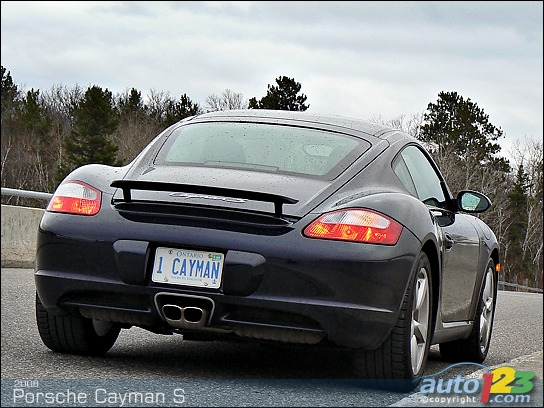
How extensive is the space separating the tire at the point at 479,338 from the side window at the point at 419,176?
832 millimetres

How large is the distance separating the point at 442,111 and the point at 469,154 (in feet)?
17.6

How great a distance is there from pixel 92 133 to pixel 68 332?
54.9 meters

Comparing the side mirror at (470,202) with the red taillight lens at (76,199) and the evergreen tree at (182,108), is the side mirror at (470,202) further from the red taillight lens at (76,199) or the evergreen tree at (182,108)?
the evergreen tree at (182,108)

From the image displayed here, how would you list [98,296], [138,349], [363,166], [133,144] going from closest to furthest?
[98,296] < [363,166] < [138,349] < [133,144]

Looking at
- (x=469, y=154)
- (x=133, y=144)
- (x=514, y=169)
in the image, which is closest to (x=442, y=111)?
(x=469, y=154)

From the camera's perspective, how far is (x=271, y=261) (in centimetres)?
421

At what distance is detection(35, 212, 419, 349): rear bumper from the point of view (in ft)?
13.8

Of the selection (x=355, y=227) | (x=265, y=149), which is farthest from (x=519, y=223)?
(x=355, y=227)

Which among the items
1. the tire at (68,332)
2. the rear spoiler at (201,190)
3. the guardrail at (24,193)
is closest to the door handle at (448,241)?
the rear spoiler at (201,190)

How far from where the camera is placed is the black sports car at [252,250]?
13.9 ft

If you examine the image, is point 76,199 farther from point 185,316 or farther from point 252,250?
point 252,250

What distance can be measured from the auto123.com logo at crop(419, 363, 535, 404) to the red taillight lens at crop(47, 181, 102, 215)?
1.76m

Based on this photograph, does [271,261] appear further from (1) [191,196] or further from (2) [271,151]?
(2) [271,151]

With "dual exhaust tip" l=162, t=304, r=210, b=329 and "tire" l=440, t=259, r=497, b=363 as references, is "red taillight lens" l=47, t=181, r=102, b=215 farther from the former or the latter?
"tire" l=440, t=259, r=497, b=363
